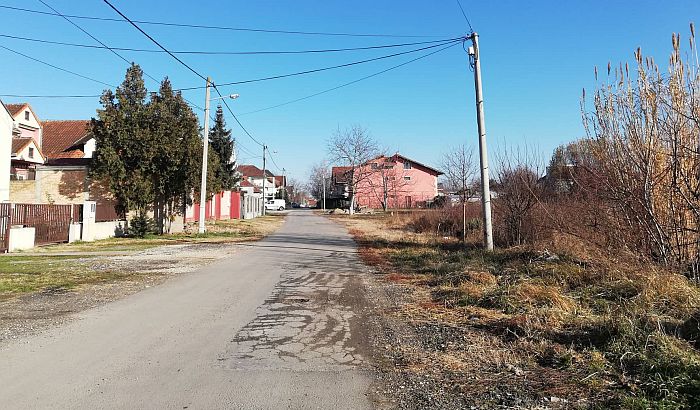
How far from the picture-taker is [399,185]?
74.9 meters

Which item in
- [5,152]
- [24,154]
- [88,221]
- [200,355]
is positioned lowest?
[200,355]

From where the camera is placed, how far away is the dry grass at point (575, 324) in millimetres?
4336

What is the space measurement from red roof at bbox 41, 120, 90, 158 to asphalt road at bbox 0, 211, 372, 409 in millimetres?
38086

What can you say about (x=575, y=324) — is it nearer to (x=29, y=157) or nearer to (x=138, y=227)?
(x=138, y=227)

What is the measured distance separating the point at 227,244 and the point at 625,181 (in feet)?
50.3

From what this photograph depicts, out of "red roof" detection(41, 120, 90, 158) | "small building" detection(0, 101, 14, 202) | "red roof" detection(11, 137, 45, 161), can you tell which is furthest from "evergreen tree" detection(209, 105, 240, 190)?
"small building" detection(0, 101, 14, 202)

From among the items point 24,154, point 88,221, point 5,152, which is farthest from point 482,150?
point 24,154

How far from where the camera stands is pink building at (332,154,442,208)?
73.1m

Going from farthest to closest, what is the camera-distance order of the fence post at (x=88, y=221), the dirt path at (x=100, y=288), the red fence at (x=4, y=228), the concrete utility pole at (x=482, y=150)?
the fence post at (x=88, y=221) < the red fence at (x=4, y=228) < the concrete utility pole at (x=482, y=150) < the dirt path at (x=100, y=288)

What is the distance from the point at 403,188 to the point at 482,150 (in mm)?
65995

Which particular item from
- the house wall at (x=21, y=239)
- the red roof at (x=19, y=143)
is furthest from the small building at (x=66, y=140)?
the house wall at (x=21, y=239)

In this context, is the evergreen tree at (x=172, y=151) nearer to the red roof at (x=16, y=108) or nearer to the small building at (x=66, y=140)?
the small building at (x=66, y=140)

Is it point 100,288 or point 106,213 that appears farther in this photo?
point 106,213

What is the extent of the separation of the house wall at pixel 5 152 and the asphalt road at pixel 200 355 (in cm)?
2296
